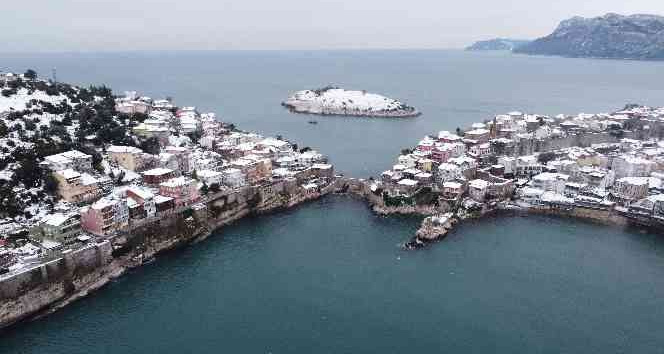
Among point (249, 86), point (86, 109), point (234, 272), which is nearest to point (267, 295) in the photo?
point (234, 272)

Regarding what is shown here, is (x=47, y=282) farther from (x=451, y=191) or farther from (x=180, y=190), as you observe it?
(x=451, y=191)

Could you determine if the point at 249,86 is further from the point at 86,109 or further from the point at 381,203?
the point at 381,203

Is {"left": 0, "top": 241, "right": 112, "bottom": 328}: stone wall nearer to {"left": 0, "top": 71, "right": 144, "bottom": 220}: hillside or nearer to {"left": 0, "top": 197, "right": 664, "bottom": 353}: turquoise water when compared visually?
{"left": 0, "top": 197, "right": 664, "bottom": 353}: turquoise water

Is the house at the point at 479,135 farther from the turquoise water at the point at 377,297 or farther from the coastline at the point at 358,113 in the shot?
the coastline at the point at 358,113

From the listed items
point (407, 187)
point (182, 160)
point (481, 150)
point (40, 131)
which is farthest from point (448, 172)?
point (40, 131)

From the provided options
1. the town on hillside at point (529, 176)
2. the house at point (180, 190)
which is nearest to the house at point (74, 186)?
the house at point (180, 190)
